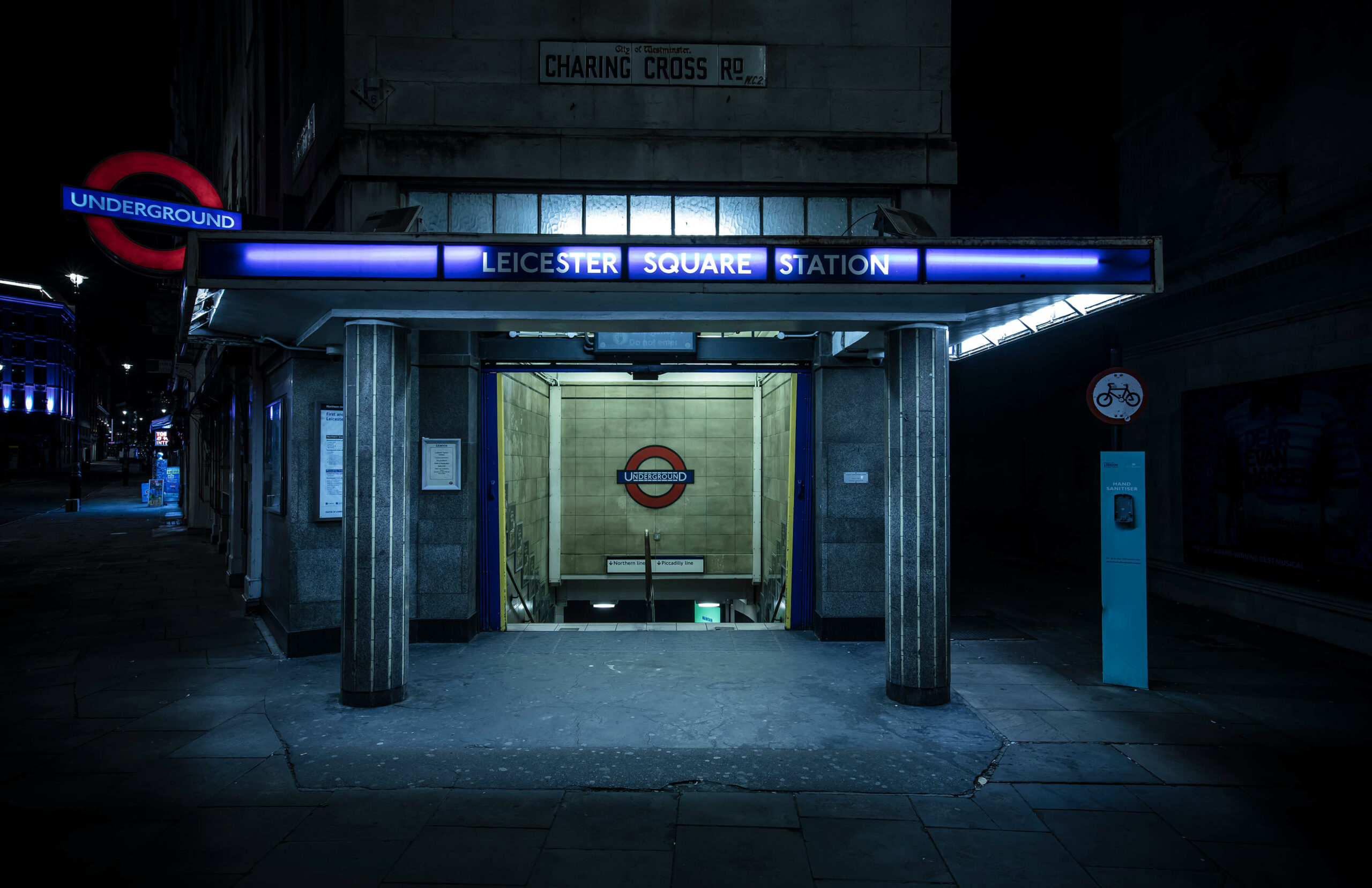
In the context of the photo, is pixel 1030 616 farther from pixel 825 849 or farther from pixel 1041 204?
pixel 1041 204

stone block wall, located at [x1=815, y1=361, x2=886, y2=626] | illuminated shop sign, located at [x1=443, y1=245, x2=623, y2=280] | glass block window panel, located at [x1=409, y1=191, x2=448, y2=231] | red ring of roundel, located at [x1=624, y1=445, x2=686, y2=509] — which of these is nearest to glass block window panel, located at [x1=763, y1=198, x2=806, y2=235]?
stone block wall, located at [x1=815, y1=361, x2=886, y2=626]

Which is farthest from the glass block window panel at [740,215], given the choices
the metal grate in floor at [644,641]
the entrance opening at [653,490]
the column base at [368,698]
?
the entrance opening at [653,490]

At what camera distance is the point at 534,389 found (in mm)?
13656

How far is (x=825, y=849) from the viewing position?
3988mm

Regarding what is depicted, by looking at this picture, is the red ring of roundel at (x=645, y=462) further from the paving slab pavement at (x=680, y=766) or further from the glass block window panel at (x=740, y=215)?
the glass block window panel at (x=740, y=215)

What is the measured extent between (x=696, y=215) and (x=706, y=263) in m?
3.24

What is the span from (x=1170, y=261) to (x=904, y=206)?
19.3 ft

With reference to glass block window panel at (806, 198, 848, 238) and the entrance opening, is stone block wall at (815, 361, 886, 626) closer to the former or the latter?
glass block window panel at (806, 198, 848, 238)

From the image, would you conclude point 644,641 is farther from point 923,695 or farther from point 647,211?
point 647,211

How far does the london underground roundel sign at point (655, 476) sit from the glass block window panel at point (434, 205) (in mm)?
7753

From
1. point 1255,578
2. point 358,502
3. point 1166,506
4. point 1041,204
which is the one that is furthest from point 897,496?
point 1041,204

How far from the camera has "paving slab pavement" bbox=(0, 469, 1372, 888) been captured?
12.7 feet

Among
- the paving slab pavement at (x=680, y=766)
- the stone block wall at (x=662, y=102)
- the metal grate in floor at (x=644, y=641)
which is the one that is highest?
the stone block wall at (x=662, y=102)

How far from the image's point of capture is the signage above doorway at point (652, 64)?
26.1ft
